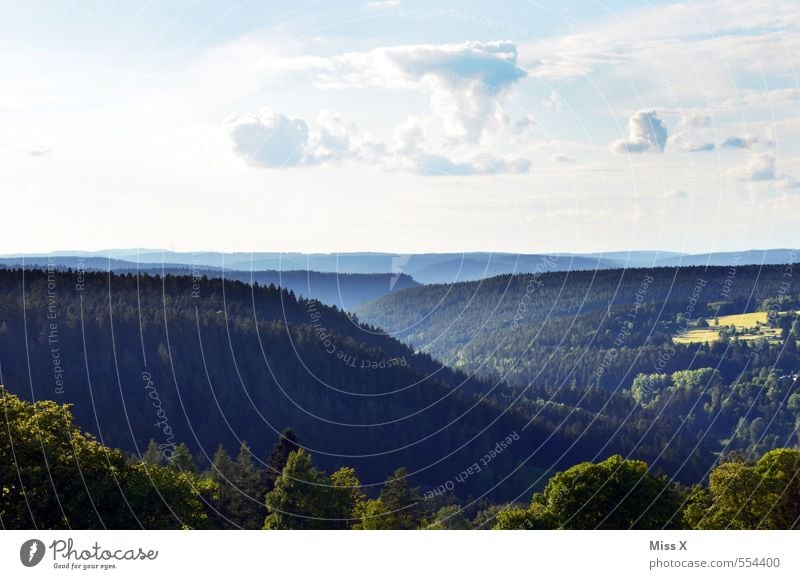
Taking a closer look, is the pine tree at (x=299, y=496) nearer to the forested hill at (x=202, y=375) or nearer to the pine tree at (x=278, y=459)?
the pine tree at (x=278, y=459)

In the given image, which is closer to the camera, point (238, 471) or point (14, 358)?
point (238, 471)

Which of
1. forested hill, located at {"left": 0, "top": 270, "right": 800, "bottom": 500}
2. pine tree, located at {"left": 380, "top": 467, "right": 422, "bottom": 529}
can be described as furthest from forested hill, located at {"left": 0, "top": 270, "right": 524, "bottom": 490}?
pine tree, located at {"left": 380, "top": 467, "right": 422, "bottom": 529}

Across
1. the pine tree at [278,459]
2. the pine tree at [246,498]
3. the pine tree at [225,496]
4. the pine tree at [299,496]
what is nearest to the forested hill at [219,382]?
the pine tree at [225,496]

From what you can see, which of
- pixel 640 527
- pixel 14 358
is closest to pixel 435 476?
pixel 14 358

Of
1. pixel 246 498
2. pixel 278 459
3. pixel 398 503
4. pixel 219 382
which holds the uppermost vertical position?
pixel 398 503

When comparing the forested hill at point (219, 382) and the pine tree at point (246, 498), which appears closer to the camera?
the pine tree at point (246, 498)

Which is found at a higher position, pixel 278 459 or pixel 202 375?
pixel 278 459

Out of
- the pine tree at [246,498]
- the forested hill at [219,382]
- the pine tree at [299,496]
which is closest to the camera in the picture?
the pine tree at [299,496]

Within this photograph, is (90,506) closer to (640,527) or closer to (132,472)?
(132,472)

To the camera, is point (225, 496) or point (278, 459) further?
point (278, 459)

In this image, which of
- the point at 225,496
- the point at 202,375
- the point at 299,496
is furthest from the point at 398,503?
the point at 202,375

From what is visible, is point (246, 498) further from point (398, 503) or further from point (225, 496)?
point (398, 503)
